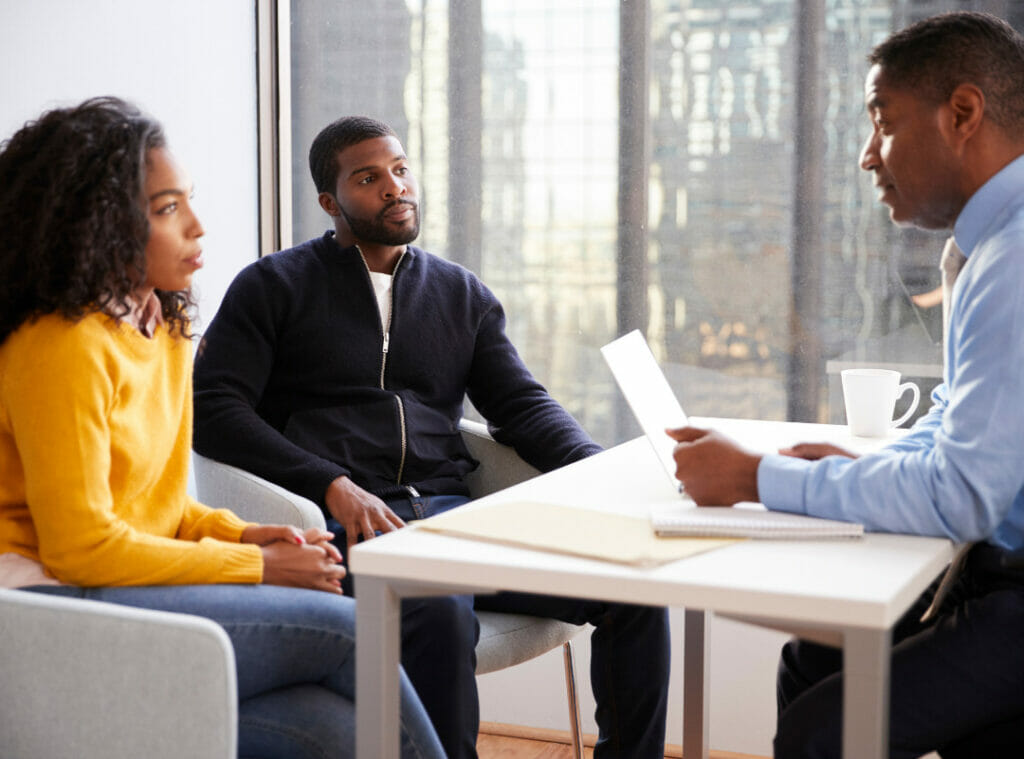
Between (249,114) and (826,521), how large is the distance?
2.11m

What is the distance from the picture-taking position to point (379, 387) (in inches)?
89.1

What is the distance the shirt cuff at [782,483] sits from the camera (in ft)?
4.43

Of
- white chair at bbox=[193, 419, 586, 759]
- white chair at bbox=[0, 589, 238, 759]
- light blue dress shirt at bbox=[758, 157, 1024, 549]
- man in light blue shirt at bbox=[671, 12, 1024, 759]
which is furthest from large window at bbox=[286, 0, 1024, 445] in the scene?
white chair at bbox=[0, 589, 238, 759]

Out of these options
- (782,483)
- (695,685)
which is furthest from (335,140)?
(782,483)

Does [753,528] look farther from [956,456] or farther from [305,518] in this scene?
[305,518]

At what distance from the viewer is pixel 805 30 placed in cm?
262

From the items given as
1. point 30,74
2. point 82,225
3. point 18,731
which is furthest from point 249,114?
point 18,731

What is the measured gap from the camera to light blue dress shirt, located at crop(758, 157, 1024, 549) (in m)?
1.24

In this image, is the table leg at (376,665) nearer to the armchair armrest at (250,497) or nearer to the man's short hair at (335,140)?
the armchair armrest at (250,497)

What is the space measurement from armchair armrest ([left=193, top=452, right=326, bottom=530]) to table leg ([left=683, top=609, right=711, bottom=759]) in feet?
2.15

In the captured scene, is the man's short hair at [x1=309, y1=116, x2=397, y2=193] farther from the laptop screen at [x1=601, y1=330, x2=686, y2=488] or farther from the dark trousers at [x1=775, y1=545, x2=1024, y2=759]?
the dark trousers at [x1=775, y1=545, x2=1024, y2=759]

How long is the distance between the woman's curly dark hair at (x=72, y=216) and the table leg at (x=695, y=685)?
1.09 metres

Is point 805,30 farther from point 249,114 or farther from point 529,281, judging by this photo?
point 249,114

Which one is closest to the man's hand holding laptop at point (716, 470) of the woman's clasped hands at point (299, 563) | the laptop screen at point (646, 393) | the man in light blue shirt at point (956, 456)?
the man in light blue shirt at point (956, 456)
